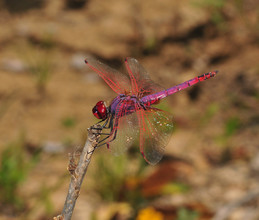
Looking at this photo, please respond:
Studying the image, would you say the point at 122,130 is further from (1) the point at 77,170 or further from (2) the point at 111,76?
(1) the point at 77,170

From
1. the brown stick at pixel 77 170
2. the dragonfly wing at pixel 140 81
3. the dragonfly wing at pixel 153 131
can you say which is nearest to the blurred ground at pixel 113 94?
the dragonfly wing at pixel 153 131

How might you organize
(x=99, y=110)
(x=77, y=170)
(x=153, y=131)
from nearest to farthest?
1. (x=77, y=170)
2. (x=99, y=110)
3. (x=153, y=131)

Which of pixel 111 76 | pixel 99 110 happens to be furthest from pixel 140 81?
pixel 99 110

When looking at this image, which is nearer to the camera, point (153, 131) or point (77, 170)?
point (77, 170)

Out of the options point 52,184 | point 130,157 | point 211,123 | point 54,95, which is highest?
point 54,95

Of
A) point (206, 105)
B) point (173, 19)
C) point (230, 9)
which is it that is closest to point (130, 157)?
point (206, 105)

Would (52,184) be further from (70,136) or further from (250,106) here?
(250,106)
